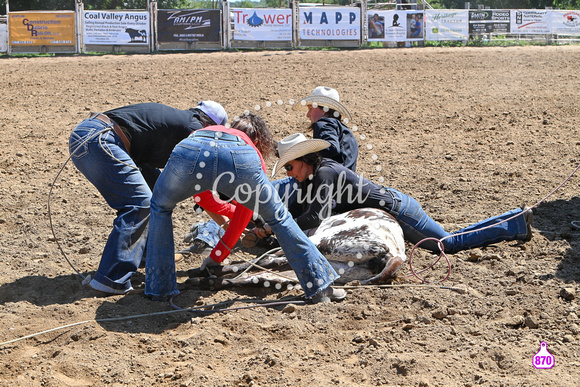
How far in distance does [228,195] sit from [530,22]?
21775 millimetres

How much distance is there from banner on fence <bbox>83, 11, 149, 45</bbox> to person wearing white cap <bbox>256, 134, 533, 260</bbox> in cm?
1517

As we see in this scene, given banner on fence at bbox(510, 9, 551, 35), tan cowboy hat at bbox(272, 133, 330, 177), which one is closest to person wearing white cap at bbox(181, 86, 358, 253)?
tan cowboy hat at bbox(272, 133, 330, 177)

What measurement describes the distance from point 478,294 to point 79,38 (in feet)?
55.4

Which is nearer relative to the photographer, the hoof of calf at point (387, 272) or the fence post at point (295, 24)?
the hoof of calf at point (387, 272)

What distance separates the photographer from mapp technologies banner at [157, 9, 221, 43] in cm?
1884

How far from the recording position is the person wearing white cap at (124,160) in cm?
438

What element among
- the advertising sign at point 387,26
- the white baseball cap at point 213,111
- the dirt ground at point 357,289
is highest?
the advertising sign at point 387,26

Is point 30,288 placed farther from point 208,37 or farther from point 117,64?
point 208,37

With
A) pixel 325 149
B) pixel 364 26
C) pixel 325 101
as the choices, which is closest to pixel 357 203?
pixel 325 149

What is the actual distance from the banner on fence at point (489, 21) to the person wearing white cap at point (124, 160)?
19406mm

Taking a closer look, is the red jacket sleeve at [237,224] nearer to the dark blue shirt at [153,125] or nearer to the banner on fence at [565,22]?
the dark blue shirt at [153,125]

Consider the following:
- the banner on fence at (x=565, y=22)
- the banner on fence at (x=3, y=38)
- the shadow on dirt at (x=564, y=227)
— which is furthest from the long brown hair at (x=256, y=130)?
the banner on fence at (x=565, y=22)

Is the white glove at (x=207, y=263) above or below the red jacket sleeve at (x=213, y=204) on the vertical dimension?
below

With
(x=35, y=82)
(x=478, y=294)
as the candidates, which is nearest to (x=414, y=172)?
(x=478, y=294)
